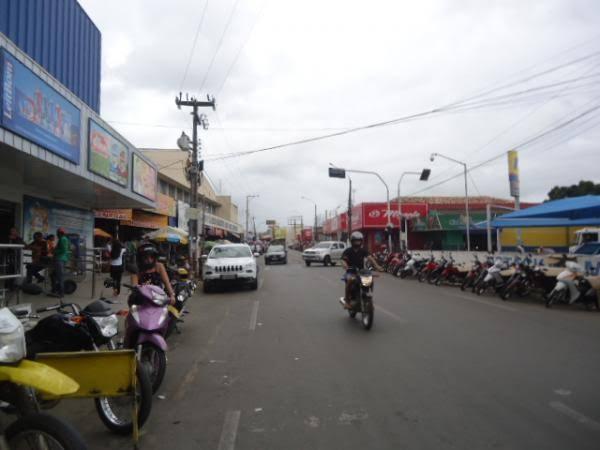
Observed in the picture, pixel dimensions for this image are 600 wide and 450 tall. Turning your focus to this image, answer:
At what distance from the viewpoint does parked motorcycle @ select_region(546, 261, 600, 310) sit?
36.5ft

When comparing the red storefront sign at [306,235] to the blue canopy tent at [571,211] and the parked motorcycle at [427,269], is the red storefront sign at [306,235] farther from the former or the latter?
the blue canopy tent at [571,211]

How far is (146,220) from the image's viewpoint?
28859 millimetres

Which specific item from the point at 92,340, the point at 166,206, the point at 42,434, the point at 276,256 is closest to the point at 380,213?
the point at 276,256

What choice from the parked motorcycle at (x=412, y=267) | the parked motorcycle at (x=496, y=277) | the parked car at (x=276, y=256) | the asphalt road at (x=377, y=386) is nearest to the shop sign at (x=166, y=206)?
the parked car at (x=276, y=256)

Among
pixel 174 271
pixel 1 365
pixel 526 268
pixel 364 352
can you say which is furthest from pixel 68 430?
pixel 526 268

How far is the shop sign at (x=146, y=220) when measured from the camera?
27.0m

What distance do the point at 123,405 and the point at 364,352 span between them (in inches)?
139

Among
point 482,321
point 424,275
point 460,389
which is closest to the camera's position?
point 460,389

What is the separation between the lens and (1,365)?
274 centimetres

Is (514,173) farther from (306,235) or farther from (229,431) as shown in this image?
(306,235)

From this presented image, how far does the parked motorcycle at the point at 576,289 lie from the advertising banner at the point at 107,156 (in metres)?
12.6

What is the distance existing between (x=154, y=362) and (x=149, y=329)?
449mm

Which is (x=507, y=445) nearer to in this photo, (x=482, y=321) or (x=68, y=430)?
(x=68, y=430)

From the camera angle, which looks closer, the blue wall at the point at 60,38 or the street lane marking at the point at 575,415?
the street lane marking at the point at 575,415
